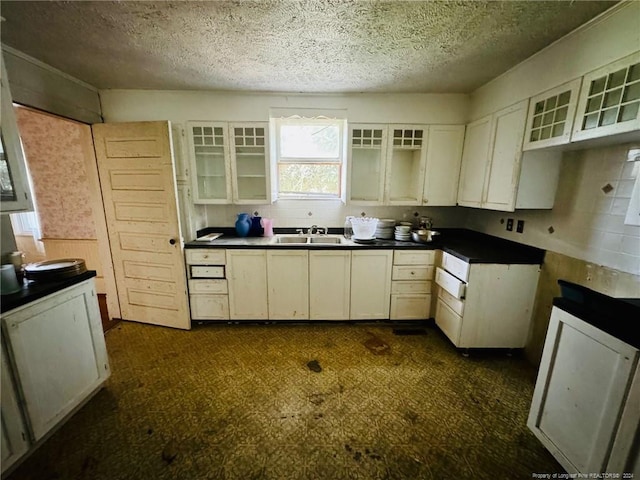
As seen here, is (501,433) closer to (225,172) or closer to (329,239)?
(329,239)

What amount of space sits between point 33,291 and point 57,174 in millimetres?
2795

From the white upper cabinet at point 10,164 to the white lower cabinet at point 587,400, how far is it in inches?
124

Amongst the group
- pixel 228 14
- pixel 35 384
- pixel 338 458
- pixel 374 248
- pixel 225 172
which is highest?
pixel 228 14

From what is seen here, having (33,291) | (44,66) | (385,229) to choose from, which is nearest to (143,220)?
(33,291)

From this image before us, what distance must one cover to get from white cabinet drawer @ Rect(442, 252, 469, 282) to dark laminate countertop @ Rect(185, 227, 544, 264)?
0.15ft

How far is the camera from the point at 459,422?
1617 millimetres

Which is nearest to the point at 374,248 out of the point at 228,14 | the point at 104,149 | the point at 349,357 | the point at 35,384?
the point at 349,357

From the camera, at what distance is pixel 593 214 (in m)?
1.73

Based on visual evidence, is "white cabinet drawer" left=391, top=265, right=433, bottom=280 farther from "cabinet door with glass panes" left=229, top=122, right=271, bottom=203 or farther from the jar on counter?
"cabinet door with glass panes" left=229, top=122, right=271, bottom=203

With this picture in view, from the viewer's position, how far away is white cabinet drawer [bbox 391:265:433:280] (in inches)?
105

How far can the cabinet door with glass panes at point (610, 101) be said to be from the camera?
132cm

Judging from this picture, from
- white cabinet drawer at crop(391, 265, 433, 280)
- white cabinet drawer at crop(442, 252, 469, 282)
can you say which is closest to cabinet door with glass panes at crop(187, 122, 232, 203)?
white cabinet drawer at crop(391, 265, 433, 280)

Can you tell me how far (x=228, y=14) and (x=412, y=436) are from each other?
9.18 ft

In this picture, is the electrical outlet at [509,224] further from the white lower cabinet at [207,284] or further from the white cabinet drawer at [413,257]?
the white lower cabinet at [207,284]
